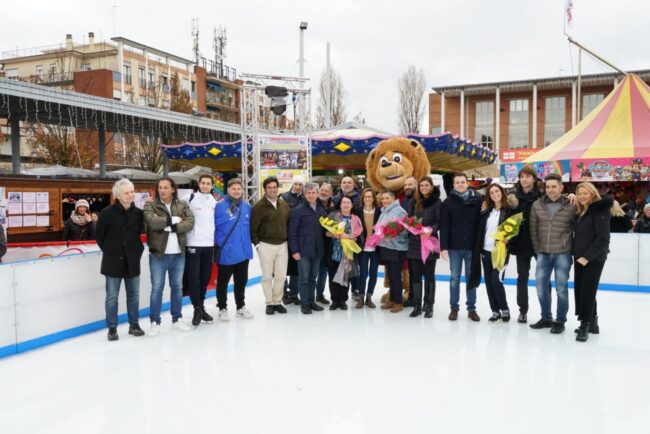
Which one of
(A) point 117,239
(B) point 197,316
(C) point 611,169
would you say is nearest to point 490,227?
(B) point 197,316

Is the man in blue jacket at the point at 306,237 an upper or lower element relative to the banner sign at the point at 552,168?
lower

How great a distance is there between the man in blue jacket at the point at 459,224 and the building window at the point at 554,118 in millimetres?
32051

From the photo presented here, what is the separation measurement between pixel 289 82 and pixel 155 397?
6.95 metres

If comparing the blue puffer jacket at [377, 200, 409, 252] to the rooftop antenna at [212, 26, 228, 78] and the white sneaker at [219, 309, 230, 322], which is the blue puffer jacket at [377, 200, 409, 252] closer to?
the white sneaker at [219, 309, 230, 322]

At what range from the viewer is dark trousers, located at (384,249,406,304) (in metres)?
4.82

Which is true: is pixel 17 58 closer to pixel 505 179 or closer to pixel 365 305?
pixel 505 179

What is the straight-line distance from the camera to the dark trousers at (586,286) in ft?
12.8

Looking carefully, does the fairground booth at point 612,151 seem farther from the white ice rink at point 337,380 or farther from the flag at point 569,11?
the white ice rink at point 337,380

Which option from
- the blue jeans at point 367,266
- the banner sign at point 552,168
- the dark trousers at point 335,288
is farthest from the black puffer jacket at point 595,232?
the banner sign at point 552,168

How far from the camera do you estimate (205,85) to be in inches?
1369

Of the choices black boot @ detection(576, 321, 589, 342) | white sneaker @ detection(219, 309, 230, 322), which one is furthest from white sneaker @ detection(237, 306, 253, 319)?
black boot @ detection(576, 321, 589, 342)

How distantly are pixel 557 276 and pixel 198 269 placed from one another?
2.99 meters

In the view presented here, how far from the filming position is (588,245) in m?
3.86

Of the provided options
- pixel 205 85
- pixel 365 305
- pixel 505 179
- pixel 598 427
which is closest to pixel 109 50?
pixel 205 85
